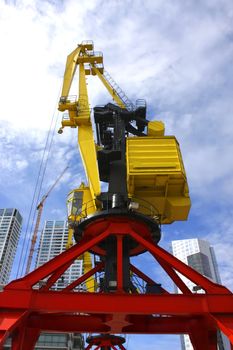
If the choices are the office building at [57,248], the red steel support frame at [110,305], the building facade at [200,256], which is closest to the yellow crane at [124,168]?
the red steel support frame at [110,305]

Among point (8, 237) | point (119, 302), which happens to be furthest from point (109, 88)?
point (8, 237)

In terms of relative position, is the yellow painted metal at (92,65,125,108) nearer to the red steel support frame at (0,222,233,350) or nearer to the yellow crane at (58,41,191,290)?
the yellow crane at (58,41,191,290)

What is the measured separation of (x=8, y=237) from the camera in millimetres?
75375

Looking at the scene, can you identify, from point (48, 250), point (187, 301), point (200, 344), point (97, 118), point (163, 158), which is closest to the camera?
point (187, 301)

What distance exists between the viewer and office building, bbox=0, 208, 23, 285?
72812mm

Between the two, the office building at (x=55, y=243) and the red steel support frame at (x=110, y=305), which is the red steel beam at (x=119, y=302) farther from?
the office building at (x=55, y=243)

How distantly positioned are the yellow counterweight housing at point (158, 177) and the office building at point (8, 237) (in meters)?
64.7

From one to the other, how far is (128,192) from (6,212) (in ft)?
248

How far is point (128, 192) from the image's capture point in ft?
40.0

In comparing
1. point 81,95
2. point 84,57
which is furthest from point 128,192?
point 84,57

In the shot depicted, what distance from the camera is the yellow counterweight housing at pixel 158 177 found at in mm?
11398

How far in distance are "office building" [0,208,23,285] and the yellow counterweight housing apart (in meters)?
64.7

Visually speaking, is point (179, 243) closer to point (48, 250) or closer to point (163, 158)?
point (48, 250)

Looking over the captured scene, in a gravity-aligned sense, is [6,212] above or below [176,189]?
above
